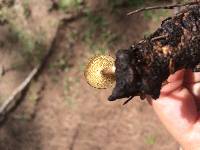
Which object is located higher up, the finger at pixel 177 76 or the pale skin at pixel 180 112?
the finger at pixel 177 76

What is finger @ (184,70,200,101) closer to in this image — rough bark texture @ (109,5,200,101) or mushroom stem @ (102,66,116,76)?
rough bark texture @ (109,5,200,101)

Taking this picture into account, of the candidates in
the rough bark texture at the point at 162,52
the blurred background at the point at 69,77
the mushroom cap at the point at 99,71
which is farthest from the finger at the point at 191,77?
the blurred background at the point at 69,77

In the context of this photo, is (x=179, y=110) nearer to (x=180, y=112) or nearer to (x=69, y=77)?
(x=180, y=112)

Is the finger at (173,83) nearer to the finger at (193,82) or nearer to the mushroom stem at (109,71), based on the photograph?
the finger at (193,82)

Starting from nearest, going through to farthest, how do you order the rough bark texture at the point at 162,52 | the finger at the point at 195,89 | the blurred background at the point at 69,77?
the rough bark texture at the point at 162,52 < the finger at the point at 195,89 < the blurred background at the point at 69,77

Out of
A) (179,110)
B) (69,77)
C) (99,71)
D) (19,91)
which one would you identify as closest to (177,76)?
(179,110)

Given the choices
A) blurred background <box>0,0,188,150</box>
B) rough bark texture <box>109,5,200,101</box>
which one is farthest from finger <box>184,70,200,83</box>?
blurred background <box>0,0,188,150</box>

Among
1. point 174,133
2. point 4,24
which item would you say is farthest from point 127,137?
point 4,24
